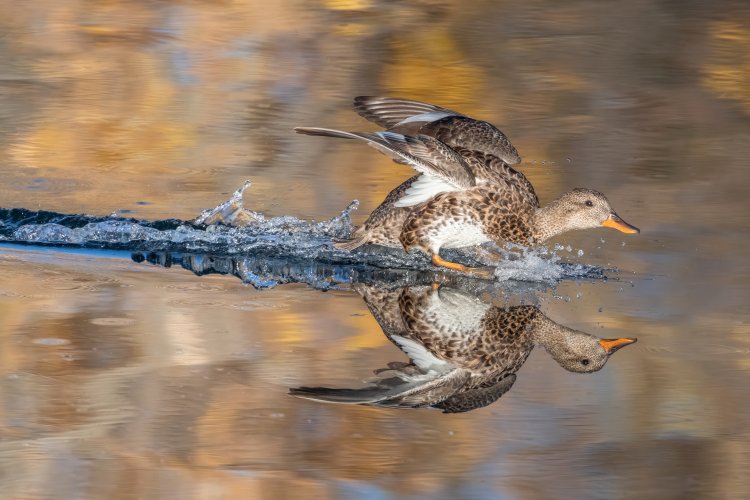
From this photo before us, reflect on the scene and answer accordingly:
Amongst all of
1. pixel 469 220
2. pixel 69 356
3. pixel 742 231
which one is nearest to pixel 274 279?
pixel 469 220

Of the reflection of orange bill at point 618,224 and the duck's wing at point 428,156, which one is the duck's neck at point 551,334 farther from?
the reflection of orange bill at point 618,224

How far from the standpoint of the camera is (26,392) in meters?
5.52

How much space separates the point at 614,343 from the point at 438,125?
2347 mm

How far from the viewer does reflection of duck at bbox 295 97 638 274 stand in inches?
317

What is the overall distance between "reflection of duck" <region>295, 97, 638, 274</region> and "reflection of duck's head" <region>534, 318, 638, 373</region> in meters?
1.36

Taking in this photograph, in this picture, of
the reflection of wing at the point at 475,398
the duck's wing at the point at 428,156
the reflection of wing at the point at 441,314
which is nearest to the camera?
the reflection of wing at the point at 475,398

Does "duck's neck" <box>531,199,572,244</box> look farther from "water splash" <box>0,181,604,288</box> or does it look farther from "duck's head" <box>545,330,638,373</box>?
"duck's head" <box>545,330,638,373</box>

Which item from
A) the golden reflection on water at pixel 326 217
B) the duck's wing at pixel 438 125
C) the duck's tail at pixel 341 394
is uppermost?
the duck's wing at pixel 438 125

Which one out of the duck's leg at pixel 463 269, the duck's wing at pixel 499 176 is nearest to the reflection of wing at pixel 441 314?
the duck's leg at pixel 463 269

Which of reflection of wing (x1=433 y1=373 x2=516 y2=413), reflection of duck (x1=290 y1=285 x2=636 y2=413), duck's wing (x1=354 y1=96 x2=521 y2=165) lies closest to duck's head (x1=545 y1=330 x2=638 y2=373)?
reflection of duck (x1=290 y1=285 x2=636 y2=413)

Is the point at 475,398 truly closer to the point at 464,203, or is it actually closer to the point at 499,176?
the point at 464,203

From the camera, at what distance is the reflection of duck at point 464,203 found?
8.06 meters

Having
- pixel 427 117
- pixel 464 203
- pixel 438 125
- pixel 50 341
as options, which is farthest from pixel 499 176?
pixel 50 341

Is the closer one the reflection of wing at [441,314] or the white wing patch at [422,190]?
the reflection of wing at [441,314]
